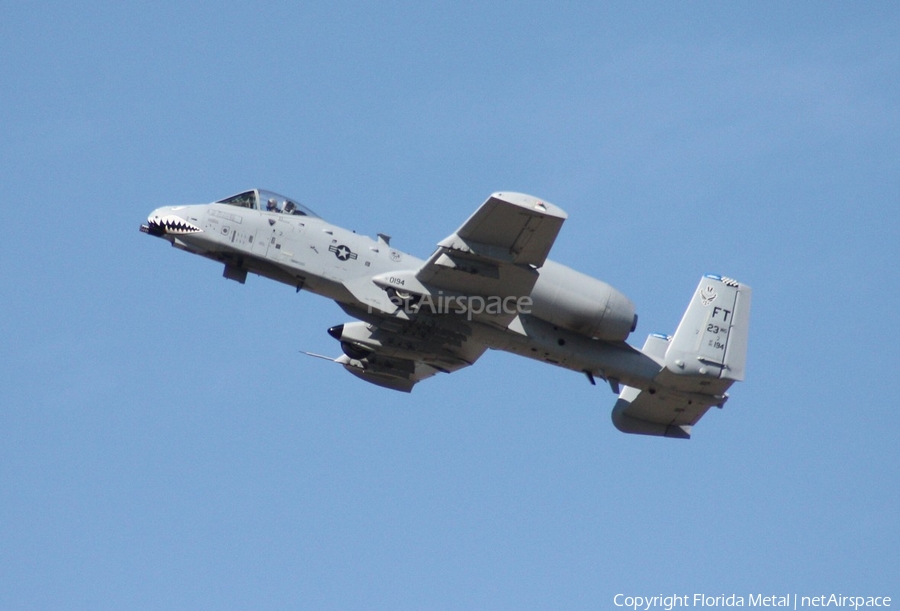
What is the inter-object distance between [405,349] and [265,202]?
16.3 ft

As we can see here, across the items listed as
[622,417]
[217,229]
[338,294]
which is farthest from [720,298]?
[217,229]

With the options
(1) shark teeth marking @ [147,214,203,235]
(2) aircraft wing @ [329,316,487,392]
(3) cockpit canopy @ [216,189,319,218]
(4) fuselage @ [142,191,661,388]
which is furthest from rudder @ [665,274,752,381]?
(1) shark teeth marking @ [147,214,203,235]

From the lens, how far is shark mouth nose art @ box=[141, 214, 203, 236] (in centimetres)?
3028

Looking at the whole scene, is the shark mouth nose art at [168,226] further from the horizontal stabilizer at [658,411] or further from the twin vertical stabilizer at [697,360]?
the horizontal stabilizer at [658,411]

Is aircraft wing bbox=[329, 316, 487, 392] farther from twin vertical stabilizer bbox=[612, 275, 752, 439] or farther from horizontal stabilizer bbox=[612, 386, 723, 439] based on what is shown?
twin vertical stabilizer bbox=[612, 275, 752, 439]

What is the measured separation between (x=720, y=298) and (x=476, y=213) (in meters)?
8.59

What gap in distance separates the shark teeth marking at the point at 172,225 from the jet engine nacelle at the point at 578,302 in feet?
27.0

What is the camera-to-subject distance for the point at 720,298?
33.2 m

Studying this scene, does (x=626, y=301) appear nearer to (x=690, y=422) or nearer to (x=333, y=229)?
(x=690, y=422)

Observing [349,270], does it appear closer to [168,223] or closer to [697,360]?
[168,223]

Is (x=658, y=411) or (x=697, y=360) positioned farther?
(x=658, y=411)

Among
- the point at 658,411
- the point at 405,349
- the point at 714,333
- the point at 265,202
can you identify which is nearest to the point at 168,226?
the point at 265,202

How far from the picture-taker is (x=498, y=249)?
28.6 metres

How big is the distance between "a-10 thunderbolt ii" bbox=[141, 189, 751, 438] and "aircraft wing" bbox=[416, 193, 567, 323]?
3cm
